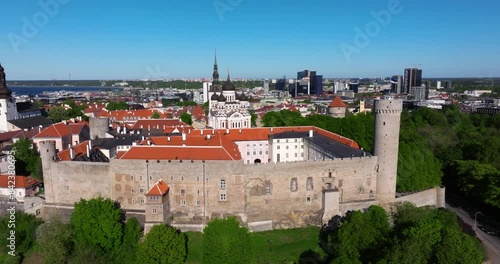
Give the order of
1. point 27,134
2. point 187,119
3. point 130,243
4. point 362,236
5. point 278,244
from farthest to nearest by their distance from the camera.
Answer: point 187,119
point 27,134
point 278,244
point 130,243
point 362,236

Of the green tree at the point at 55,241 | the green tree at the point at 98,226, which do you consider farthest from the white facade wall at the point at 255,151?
the green tree at the point at 55,241

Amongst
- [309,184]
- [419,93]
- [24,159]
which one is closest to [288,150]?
[309,184]

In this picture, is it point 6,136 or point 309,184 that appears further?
point 6,136

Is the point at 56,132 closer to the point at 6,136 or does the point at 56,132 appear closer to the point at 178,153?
the point at 6,136

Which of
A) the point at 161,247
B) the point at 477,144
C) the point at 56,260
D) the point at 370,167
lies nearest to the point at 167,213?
the point at 161,247

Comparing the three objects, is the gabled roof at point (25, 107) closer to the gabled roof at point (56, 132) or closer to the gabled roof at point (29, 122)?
the gabled roof at point (29, 122)

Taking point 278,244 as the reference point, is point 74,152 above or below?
above

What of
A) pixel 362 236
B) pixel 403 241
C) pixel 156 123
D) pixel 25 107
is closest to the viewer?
pixel 403 241
